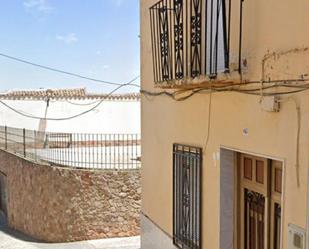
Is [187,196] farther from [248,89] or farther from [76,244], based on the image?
[76,244]

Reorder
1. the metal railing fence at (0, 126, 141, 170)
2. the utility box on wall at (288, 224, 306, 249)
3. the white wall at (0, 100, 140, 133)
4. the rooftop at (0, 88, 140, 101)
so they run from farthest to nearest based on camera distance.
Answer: the rooftop at (0, 88, 140, 101) → the white wall at (0, 100, 140, 133) → the metal railing fence at (0, 126, 141, 170) → the utility box on wall at (288, 224, 306, 249)

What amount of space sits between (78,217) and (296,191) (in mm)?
11517

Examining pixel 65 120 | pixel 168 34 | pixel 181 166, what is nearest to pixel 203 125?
pixel 181 166

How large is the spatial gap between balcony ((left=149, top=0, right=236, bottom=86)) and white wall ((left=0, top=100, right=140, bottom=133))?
18.7m

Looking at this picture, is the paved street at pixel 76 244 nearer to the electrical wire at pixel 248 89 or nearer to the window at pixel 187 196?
the window at pixel 187 196

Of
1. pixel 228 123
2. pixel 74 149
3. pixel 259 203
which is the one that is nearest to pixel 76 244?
pixel 74 149

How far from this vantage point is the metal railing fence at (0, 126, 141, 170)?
1519cm

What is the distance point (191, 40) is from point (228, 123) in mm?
1217

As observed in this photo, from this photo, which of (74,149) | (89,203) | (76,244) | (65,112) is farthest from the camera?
(65,112)

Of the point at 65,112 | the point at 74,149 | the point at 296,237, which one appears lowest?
the point at 74,149

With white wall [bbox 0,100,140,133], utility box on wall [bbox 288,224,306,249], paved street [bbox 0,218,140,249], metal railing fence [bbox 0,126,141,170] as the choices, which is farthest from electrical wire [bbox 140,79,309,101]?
white wall [bbox 0,100,140,133]

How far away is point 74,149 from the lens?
1973 centimetres

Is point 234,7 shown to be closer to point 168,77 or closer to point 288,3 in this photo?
point 288,3

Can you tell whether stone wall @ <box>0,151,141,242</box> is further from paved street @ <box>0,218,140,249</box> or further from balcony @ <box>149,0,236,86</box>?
balcony @ <box>149,0,236,86</box>
